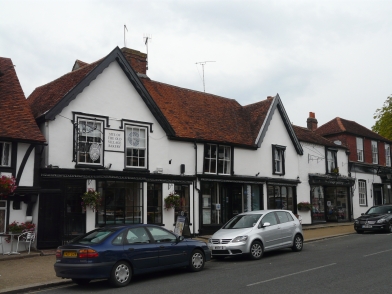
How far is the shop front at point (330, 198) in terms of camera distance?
2862 cm

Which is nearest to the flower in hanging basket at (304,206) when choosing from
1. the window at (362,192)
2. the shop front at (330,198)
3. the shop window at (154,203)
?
the shop front at (330,198)

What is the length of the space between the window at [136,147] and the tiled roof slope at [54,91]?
10.2 feet

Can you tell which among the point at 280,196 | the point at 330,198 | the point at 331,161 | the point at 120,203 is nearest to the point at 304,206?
the point at 280,196

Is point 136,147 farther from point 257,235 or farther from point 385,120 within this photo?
point 385,120

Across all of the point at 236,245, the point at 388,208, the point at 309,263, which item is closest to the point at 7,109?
the point at 236,245

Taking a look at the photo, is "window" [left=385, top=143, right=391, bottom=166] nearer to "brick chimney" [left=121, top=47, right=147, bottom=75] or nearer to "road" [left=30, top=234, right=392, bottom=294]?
"brick chimney" [left=121, top=47, right=147, bottom=75]

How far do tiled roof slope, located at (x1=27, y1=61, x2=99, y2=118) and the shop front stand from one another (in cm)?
1587

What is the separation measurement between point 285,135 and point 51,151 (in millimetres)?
14744

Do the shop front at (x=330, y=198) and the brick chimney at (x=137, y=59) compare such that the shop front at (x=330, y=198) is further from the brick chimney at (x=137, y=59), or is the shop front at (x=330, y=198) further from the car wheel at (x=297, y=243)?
the brick chimney at (x=137, y=59)

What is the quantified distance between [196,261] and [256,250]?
280 centimetres

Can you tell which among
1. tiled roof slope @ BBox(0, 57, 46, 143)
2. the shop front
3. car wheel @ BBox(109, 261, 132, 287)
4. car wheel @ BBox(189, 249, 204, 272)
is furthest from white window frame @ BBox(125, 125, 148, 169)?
the shop front

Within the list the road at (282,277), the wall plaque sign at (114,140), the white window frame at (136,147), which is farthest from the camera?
the white window frame at (136,147)

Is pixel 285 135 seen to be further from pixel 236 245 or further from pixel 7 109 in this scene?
pixel 7 109

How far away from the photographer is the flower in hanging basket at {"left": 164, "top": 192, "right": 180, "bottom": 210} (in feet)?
66.4
